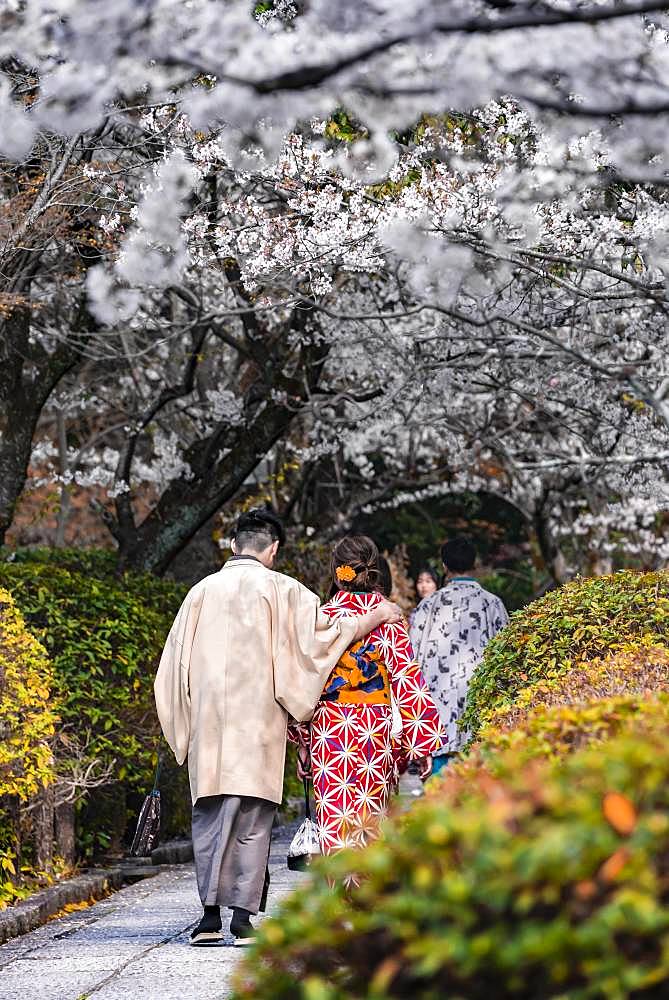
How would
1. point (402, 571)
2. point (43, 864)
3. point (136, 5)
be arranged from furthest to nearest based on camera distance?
point (402, 571) → point (43, 864) → point (136, 5)

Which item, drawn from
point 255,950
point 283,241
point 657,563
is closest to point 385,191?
point 283,241

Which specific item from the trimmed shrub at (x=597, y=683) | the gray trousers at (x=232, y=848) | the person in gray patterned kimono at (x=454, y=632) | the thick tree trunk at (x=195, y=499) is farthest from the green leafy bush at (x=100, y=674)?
the trimmed shrub at (x=597, y=683)

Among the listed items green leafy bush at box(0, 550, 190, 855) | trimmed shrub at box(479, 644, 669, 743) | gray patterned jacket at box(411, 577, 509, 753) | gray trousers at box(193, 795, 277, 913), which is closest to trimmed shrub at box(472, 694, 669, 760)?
trimmed shrub at box(479, 644, 669, 743)

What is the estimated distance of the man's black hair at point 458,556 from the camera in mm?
8281

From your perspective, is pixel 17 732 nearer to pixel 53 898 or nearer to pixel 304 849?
pixel 53 898

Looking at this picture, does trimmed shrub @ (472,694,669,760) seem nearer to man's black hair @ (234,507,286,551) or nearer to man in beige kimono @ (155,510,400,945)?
man in beige kimono @ (155,510,400,945)

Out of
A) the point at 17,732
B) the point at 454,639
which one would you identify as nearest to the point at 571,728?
the point at 17,732

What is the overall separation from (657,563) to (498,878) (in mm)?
20134

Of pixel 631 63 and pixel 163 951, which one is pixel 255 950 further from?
pixel 163 951

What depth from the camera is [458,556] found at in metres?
8.28

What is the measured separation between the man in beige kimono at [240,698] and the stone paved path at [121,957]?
300 mm

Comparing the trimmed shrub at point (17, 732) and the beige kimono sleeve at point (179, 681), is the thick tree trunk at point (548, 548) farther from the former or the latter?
the beige kimono sleeve at point (179, 681)

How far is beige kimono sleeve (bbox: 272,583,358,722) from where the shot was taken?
19.5 ft

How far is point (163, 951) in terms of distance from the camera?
5.73 metres
